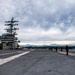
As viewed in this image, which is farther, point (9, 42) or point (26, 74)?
point (9, 42)

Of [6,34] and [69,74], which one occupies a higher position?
[6,34]

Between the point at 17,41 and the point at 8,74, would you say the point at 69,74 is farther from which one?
the point at 17,41

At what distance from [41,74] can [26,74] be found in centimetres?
65

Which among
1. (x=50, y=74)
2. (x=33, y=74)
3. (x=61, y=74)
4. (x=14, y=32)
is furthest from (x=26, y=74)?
(x=14, y=32)

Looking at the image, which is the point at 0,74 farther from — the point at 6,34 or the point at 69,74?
the point at 6,34

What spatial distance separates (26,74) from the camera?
7887 mm

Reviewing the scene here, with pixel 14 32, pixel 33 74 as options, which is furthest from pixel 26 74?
pixel 14 32

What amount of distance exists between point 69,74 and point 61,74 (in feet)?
1.15

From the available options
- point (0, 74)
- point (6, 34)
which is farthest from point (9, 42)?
point (0, 74)

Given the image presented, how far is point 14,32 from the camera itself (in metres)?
118

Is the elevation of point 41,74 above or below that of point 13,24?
below

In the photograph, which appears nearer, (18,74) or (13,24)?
(18,74)

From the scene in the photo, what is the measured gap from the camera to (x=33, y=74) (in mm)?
7918

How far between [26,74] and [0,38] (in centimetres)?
11317
